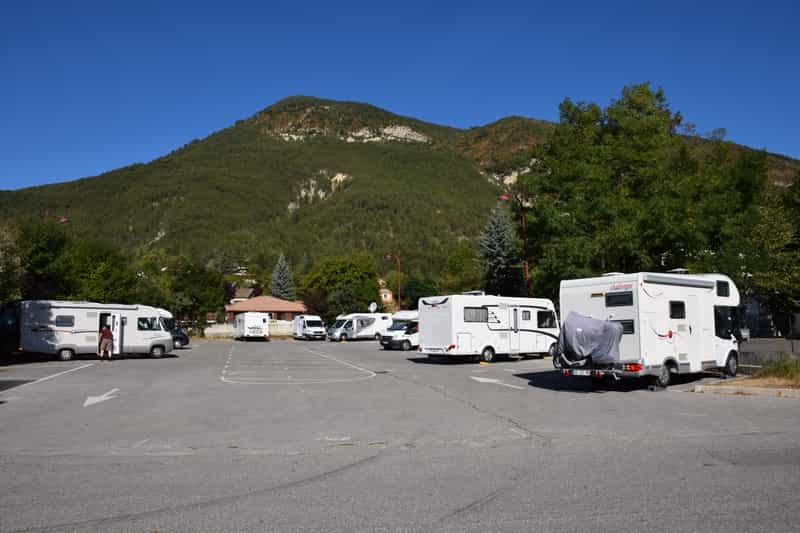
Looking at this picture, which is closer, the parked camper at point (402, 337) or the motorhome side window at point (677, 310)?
the motorhome side window at point (677, 310)

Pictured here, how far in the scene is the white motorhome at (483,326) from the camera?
2686 cm

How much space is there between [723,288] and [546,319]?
10.6 metres

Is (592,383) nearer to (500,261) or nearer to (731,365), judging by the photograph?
(731,365)

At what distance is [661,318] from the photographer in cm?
1711

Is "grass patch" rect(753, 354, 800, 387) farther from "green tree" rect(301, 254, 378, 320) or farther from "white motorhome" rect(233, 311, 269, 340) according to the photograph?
"green tree" rect(301, 254, 378, 320)

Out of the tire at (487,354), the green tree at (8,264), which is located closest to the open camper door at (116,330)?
the green tree at (8,264)

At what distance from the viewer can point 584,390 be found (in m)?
17.4

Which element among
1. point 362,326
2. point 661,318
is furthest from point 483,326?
point 362,326

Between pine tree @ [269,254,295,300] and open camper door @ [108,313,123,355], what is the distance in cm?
9554

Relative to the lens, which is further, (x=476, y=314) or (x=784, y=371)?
(x=476, y=314)

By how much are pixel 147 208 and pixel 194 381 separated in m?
136

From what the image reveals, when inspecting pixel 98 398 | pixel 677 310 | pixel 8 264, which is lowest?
pixel 98 398

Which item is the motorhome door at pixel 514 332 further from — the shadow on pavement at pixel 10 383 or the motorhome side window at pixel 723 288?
the shadow on pavement at pixel 10 383

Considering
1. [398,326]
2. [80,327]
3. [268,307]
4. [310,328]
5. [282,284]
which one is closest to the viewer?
[80,327]
